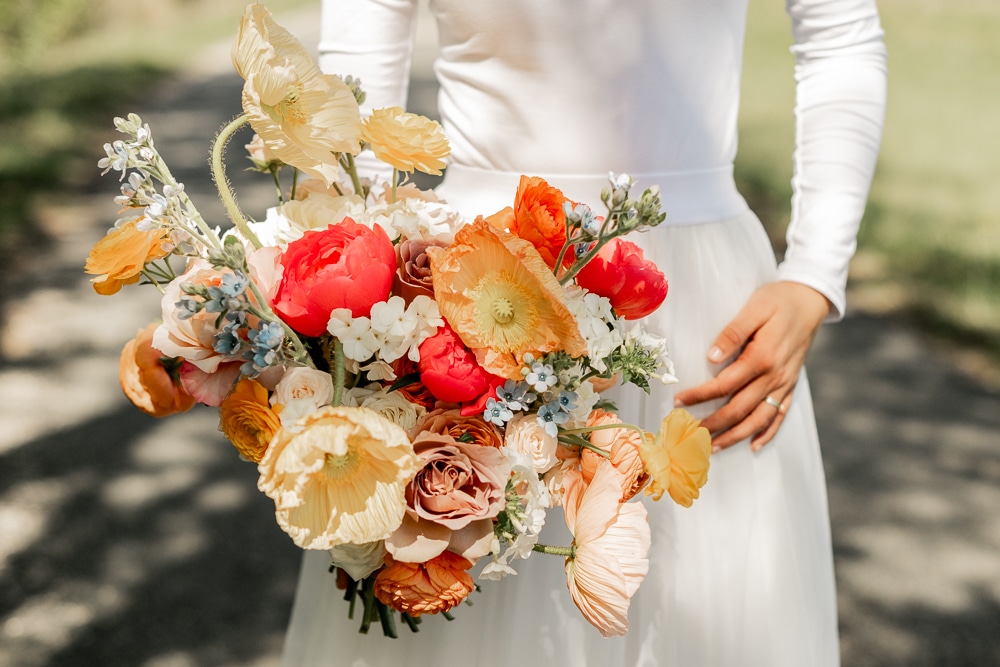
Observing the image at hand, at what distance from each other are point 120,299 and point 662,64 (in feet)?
14.3

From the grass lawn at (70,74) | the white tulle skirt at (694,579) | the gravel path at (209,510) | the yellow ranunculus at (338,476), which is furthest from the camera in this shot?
the grass lawn at (70,74)

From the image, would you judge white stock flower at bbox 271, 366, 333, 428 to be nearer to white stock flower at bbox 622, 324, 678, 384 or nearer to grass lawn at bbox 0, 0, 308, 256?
white stock flower at bbox 622, 324, 678, 384

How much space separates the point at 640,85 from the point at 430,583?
79 cm

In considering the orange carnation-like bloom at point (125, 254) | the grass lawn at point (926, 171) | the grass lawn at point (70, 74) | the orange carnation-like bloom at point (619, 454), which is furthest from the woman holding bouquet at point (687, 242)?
the grass lawn at point (70, 74)

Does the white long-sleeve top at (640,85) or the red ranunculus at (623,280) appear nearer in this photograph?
the red ranunculus at (623,280)

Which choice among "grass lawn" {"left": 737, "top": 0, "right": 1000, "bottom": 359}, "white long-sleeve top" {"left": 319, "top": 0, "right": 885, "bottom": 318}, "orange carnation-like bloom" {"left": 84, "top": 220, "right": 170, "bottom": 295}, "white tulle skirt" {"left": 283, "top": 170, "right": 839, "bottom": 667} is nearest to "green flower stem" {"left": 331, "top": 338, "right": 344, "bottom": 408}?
"orange carnation-like bloom" {"left": 84, "top": 220, "right": 170, "bottom": 295}

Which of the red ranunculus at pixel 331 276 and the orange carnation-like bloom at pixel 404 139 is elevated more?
the orange carnation-like bloom at pixel 404 139

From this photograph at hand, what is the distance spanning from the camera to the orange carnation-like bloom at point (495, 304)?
0.84 meters

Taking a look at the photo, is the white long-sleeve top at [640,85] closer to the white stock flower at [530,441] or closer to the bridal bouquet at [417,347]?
the bridal bouquet at [417,347]

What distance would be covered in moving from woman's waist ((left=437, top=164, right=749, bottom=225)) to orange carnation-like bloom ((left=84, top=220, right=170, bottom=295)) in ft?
1.76

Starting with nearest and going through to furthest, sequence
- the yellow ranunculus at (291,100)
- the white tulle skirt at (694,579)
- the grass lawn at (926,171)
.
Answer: the yellow ranunculus at (291,100) → the white tulle skirt at (694,579) → the grass lawn at (926,171)

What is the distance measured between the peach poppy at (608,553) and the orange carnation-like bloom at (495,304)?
0.16 m

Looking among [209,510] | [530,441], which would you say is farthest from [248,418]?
[209,510]

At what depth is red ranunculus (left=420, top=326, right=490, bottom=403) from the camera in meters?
0.85
